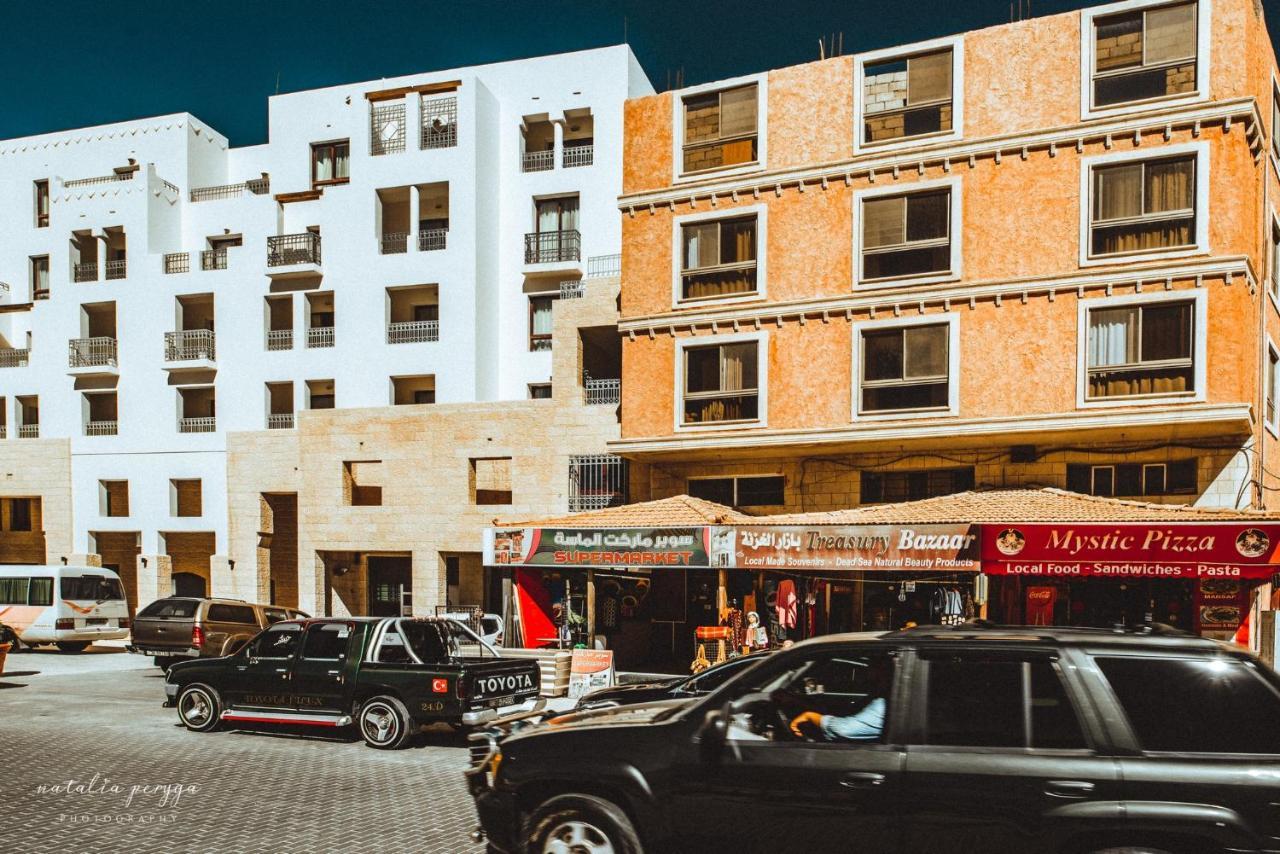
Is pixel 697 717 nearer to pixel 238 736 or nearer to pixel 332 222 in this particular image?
pixel 238 736

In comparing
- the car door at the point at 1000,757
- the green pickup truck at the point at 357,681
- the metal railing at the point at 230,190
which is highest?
the metal railing at the point at 230,190

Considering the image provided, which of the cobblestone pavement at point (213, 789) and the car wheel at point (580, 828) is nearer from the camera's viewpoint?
the car wheel at point (580, 828)

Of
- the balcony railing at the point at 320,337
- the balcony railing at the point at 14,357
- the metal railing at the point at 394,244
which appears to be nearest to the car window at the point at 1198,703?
the metal railing at the point at 394,244

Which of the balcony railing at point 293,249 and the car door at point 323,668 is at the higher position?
the balcony railing at point 293,249

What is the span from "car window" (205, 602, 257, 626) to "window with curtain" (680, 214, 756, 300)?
39.7 ft

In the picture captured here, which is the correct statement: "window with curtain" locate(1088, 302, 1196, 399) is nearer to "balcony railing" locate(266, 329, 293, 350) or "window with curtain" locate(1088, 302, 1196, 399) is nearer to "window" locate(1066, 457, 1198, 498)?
"window" locate(1066, 457, 1198, 498)

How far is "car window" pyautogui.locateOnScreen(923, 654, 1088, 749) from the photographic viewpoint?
523 cm

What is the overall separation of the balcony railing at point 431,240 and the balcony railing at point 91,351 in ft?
40.5

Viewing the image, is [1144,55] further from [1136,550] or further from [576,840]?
[576,840]

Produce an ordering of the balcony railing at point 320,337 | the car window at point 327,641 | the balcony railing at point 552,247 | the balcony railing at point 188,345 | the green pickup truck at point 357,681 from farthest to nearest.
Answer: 1. the balcony railing at point 188,345
2. the balcony railing at point 320,337
3. the balcony railing at point 552,247
4. the car window at point 327,641
5. the green pickup truck at point 357,681

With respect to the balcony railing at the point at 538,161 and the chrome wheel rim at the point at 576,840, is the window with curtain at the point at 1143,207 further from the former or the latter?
the balcony railing at the point at 538,161

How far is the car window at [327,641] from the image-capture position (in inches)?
500

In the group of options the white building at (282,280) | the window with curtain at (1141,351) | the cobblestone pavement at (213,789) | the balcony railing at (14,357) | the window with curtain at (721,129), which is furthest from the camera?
the balcony railing at (14,357)

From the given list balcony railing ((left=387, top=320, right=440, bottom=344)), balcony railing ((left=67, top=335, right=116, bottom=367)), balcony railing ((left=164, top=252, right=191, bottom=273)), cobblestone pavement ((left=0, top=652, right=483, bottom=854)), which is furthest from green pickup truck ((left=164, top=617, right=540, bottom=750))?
balcony railing ((left=67, top=335, right=116, bottom=367))
